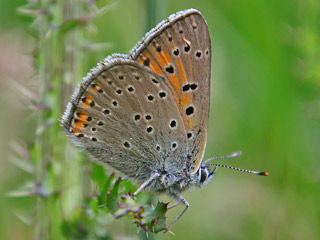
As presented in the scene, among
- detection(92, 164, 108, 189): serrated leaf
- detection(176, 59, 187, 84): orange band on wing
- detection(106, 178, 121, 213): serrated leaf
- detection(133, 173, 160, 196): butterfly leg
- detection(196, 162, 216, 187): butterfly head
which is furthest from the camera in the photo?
detection(196, 162, 216, 187): butterfly head

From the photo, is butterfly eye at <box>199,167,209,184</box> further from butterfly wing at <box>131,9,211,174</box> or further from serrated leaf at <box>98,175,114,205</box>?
serrated leaf at <box>98,175,114,205</box>

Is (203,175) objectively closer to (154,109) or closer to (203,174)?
(203,174)

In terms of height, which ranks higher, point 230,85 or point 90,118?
point 230,85

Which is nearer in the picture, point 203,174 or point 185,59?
→ point 185,59

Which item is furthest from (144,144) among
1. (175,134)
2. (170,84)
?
(170,84)

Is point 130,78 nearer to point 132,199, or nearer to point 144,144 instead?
point 144,144

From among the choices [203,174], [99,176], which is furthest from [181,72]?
[99,176]

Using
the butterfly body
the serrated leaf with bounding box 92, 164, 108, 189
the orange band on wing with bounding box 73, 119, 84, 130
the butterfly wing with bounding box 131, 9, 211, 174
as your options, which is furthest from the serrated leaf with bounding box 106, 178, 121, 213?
the butterfly wing with bounding box 131, 9, 211, 174
